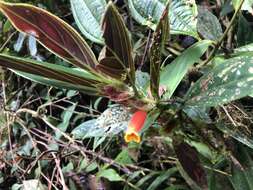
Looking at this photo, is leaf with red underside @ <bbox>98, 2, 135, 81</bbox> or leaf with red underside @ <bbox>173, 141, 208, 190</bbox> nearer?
leaf with red underside @ <bbox>98, 2, 135, 81</bbox>

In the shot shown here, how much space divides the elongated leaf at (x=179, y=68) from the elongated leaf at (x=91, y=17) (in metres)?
0.11

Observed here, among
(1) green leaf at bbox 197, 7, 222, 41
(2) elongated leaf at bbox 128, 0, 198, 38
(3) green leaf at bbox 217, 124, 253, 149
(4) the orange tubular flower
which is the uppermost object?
(2) elongated leaf at bbox 128, 0, 198, 38

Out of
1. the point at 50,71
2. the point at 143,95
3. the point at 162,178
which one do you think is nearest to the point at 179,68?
the point at 143,95

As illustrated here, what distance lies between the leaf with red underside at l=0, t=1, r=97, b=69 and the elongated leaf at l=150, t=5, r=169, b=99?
0.08 m

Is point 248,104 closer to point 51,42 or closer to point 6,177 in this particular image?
point 51,42

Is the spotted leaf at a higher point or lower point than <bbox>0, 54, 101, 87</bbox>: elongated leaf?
lower

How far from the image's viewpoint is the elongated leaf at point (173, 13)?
720 mm

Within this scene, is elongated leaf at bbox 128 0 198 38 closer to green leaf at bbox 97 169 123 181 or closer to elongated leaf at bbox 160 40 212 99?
elongated leaf at bbox 160 40 212 99

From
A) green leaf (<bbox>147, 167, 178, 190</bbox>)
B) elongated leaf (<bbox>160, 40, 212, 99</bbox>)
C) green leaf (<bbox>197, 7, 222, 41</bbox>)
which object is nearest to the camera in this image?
elongated leaf (<bbox>160, 40, 212, 99</bbox>)

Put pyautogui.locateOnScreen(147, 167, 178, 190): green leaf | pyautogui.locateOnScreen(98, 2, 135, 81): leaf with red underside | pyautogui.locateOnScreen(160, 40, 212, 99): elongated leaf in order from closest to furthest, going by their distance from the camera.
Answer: pyautogui.locateOnScreen(98, 2, 135, 81): leaf with red underside → pyautogui.locateOnScreen(160, 40, 212, 99): elongated leaf → pyautogui.locateOnScreen(147, 167, 178, 190): green leaf

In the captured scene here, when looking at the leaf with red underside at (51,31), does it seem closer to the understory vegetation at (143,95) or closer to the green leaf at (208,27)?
the understory vegetation at (143,95)

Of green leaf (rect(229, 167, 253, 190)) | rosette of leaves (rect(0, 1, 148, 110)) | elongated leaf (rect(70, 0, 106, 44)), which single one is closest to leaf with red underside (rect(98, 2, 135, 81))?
rosette of leaves (rect(0, 1, 148, 110))

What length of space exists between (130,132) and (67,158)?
1.99 ft

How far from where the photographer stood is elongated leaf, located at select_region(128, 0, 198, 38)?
720mm
